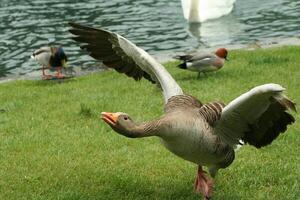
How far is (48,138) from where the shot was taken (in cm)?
818

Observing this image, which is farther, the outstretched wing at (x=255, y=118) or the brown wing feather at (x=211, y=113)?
the brown wing feather at (x=211, y=113)

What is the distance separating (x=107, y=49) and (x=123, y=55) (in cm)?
20

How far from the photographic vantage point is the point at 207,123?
18.5 feet

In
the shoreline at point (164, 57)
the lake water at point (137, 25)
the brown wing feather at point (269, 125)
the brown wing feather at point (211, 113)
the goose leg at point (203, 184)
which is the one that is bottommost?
the lake water at point (137, 25)

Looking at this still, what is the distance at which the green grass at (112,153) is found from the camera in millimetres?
6293

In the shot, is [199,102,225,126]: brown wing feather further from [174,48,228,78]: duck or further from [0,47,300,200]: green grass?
[174,48,228,78]: duck

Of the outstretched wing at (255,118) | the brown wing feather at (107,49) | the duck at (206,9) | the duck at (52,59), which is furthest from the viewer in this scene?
the duck at (206,9)

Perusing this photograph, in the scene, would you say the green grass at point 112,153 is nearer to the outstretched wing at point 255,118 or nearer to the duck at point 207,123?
the duck at point 207,123

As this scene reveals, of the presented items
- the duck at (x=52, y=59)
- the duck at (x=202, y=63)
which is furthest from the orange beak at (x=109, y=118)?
the duck at (x=52, y=59)

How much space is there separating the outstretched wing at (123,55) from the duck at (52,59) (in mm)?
6456

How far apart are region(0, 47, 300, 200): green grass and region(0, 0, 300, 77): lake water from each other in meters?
4.62

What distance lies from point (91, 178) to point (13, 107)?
13.0 feet

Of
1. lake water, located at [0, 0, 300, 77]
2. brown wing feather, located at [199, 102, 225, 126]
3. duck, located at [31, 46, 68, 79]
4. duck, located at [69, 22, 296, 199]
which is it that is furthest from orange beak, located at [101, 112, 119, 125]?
lake water, located at [0, 0, 300, 77]

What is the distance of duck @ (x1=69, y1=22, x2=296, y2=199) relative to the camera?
5137mm
